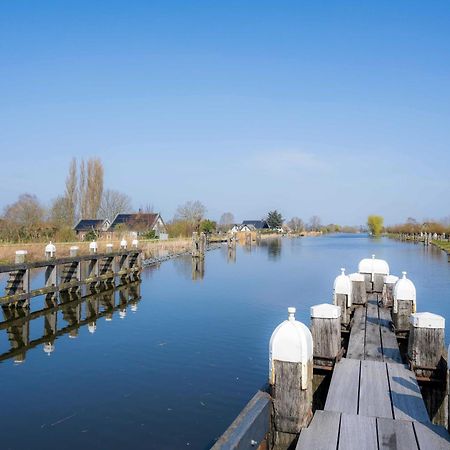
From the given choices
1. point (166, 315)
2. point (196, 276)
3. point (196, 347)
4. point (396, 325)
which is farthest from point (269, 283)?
point (396, 325)

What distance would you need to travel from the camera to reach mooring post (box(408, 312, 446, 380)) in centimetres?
571

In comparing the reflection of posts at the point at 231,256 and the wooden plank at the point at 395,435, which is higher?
the wooden plank at the point at 395,435

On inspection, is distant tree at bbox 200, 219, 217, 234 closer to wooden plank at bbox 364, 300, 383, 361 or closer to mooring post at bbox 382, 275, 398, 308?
mooring post at bbox 382, 275, 398, 308

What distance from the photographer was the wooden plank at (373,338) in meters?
6.61

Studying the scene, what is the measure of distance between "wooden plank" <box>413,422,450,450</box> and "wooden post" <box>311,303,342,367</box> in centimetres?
181

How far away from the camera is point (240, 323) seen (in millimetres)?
13383

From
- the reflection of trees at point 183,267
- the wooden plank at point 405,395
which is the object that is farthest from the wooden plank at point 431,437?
the reflection of trees at point 183,267

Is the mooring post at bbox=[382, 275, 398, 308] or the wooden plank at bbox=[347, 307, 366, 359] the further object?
the mooring post at bbox=[382, 275, 398, 308]

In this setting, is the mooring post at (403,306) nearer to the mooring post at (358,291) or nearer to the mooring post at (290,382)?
the mooring post at (358,291)

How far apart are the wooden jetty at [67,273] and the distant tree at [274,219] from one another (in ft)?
335

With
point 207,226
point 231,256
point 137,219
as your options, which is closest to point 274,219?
point 207,226

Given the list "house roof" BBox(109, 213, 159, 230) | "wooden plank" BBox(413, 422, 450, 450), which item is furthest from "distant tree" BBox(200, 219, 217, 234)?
"wooden plank" BBox(413, 422, 450, 450)

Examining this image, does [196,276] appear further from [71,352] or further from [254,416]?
[254,416]

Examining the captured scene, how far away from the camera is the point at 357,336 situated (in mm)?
7574
